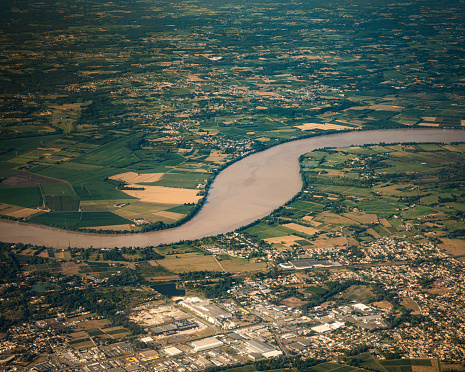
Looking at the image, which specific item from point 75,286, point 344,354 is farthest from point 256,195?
point 344,354

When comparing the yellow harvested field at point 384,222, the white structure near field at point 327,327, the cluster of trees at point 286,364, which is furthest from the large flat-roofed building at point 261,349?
the yellow harvested field at point 384,222

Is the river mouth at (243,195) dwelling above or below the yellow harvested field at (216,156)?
below

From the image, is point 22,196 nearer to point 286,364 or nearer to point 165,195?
point 165,195

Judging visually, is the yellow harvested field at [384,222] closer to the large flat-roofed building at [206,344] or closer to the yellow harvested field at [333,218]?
the yellow harvested field at [333,218]

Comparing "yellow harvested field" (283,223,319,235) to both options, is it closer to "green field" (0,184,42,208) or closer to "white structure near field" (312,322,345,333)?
"white structure near field" (312,322,345,333)

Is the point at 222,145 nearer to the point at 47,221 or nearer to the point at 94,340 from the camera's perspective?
the point at 47,221

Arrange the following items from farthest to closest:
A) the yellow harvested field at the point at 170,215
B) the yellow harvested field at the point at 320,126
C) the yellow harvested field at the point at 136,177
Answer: the yellow harvested field at the point at 320,126 < the yellow harvested field at the point at 136,177 < the yellow harvested field at the point at 170,215
